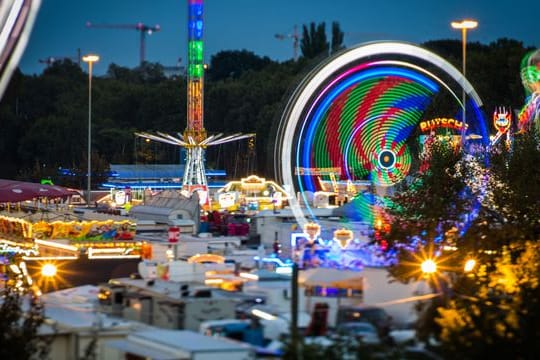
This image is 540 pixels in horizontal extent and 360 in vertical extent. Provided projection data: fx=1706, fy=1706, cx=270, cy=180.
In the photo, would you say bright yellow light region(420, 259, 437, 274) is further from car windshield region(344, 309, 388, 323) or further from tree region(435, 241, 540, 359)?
car windshield region(344, 309, 388, 323)

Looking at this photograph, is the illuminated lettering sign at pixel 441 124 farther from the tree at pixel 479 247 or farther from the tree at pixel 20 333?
the tree at pixel 20 333

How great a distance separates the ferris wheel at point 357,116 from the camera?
47.1 m

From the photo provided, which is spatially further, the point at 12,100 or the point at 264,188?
the point at 12,100

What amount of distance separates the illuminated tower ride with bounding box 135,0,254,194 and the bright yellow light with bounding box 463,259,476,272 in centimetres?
4378

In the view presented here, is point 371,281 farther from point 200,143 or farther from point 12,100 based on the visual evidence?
point 12,100

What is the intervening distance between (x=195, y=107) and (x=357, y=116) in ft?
111

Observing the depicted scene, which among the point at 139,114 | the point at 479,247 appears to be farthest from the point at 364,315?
the point at 139,114

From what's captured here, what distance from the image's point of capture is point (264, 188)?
75000 mm

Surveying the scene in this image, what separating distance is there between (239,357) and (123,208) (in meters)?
51.8

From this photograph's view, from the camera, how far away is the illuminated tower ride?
80312 mm

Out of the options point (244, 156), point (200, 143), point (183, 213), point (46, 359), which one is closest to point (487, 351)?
point (46, 359)

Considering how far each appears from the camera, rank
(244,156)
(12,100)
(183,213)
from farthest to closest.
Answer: (12,100) → (244,156) → (183,213)

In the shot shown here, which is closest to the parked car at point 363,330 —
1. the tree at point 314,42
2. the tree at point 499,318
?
the tree at point 499,318

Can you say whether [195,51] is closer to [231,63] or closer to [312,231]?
[312,231]
